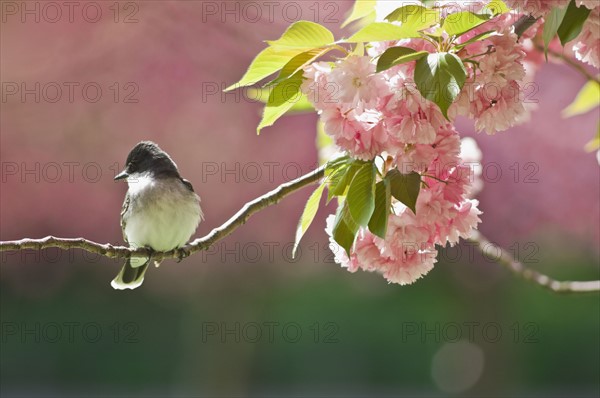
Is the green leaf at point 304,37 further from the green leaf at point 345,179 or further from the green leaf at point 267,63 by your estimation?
the green leaf at point 345,179

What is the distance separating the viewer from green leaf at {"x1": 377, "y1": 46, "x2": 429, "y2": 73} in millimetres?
1246

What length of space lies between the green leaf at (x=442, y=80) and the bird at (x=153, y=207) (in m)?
1.76

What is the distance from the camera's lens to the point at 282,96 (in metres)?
1.42

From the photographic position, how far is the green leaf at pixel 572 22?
137 cm

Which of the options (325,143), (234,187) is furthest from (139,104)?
(325,143)

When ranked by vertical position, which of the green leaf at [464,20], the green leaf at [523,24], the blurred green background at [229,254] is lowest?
the blurred green background at [229,254]

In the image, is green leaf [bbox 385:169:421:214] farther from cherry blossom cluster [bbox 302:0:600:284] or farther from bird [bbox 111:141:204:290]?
bird [bbox 111:141:204:290]

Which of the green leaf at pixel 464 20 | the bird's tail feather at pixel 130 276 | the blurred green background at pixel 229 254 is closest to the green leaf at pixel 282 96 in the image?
the green leaf at pixel 464 20

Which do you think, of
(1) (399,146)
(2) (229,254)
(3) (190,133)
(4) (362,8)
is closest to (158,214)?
(4) (362,8)

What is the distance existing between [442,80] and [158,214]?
71.6 inches

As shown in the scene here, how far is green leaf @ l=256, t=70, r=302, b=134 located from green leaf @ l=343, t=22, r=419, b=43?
0.56 feet

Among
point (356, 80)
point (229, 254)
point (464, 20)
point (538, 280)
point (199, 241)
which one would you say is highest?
point (464, 20)

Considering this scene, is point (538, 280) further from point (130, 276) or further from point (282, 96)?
point (130, 276)

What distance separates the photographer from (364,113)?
1.40 m
